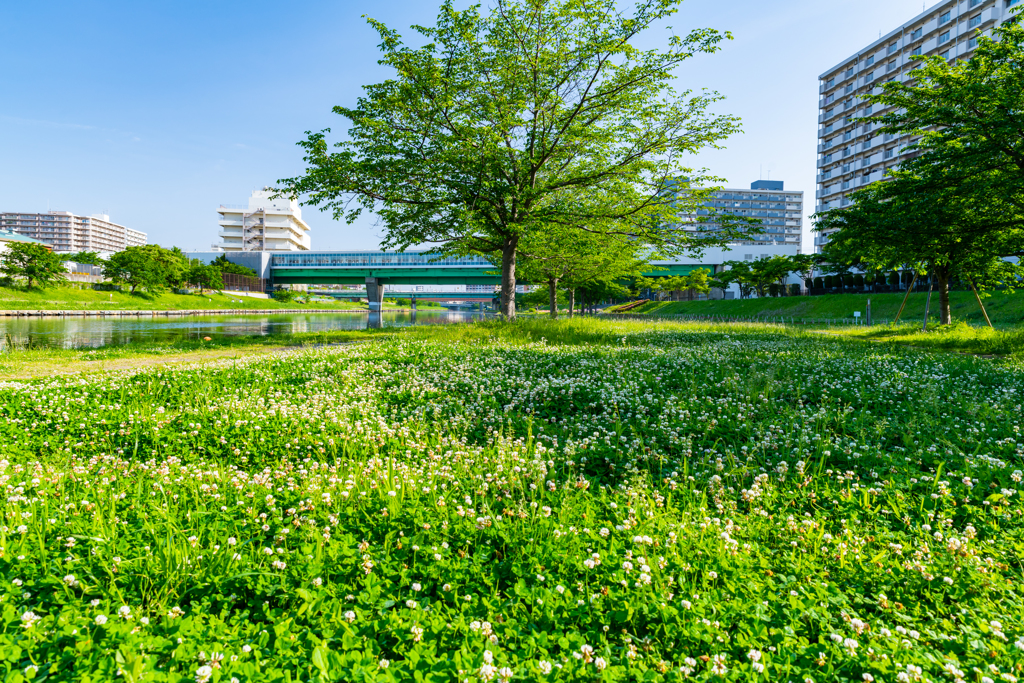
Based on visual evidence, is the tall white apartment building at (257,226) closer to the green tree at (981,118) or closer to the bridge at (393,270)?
the bridge at (393,270)

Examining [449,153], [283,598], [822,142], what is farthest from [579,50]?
[822,142]

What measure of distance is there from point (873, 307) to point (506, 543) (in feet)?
185

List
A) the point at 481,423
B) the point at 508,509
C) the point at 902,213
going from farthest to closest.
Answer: the point at 902,213, the point at 481,423, the point at 508,509

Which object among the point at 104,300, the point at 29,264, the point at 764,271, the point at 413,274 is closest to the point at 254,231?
the point at 413,274

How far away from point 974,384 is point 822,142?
13138 centimetres

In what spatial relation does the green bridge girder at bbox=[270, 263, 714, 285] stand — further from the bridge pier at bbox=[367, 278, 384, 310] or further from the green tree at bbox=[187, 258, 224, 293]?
the green tree at bbox=[187, 258, 224, 293]

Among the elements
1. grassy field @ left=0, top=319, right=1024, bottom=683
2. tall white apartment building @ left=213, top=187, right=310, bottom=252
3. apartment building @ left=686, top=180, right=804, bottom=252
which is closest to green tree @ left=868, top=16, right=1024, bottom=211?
grassy field @ left=0, top=319, right=1024, bottom=683

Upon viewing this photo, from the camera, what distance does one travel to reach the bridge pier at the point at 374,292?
288 ft

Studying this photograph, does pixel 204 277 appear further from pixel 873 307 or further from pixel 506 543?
pixel 506 543

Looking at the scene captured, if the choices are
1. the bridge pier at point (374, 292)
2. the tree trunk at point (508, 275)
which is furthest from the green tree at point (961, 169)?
the bridge pier at point (374, 292)

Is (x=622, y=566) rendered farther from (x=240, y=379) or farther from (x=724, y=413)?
(x=240, y=379)

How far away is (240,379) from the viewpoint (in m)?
9.25

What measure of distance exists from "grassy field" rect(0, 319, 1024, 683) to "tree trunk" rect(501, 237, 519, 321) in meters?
15.8

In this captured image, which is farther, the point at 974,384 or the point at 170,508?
the point at 974,384
